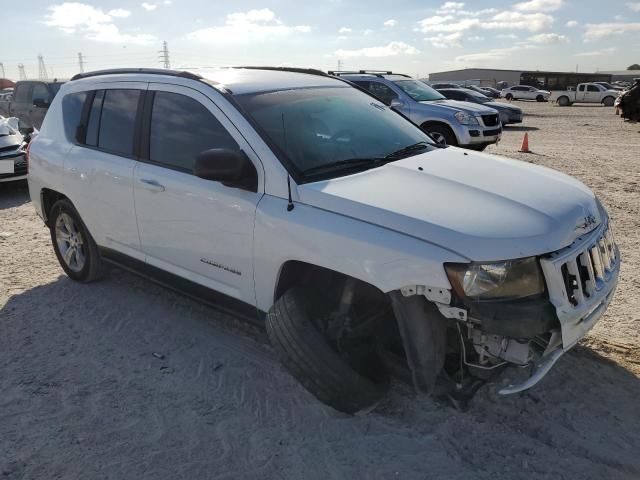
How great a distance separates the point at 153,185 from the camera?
3.64 meters

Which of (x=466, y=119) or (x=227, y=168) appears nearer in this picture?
(x=227, y=168)

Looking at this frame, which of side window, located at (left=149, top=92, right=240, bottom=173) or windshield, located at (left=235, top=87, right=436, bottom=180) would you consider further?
side window, located at (left=149, top=92, right=240, bottom=173)

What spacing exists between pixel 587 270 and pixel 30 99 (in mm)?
15711

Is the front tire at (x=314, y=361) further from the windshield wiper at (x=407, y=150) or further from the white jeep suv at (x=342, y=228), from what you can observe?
the windshield wiper at (x=407, y=150)

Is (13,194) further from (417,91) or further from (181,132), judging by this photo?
(417,91)

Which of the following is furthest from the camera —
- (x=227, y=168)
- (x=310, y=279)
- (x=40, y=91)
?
(x=40, y=91)

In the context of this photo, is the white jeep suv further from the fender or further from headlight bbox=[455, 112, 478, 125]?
headlight bbox=[455, 112, 478, 125]

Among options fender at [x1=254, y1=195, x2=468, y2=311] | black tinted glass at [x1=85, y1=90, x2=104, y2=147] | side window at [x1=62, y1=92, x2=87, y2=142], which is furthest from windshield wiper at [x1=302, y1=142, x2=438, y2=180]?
side window at [x1=62, y1=92, x2=87, y2=142]

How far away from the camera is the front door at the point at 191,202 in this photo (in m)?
3.18

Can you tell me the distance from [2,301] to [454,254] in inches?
159

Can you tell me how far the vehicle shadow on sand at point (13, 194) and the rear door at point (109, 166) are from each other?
444 centimetres

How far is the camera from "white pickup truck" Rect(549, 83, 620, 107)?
38737 millimetres

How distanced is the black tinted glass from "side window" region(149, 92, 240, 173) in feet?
2.64

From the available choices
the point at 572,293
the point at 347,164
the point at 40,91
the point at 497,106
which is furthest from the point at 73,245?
the point at 497,106
